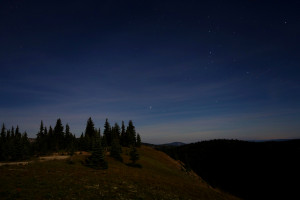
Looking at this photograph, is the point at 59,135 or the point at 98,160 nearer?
the point at 98,160

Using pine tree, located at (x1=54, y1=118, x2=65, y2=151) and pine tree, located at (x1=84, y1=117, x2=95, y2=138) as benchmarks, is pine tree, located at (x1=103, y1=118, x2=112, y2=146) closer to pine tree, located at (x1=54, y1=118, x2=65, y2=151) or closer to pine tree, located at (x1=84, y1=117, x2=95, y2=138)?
pine tree, located at (x1=84, y1=117, x2=95, y2=138)

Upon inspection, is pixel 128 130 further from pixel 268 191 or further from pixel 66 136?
pixel 268 191

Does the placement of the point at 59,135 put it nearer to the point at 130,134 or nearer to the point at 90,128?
the point at 90,128

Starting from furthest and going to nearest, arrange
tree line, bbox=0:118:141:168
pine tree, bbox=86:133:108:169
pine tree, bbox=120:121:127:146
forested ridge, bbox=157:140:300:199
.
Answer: forested ridge, bbox=157:140:300:199, pine tree, bbox=120:121:127:146, tree line, bbox=0:118:141:168, pine tree, bbox=86:133:108:169

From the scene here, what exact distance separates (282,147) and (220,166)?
8004 cm

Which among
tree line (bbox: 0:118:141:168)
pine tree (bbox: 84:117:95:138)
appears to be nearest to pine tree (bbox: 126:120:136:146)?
tree line (bbox: 0:118:141:168)

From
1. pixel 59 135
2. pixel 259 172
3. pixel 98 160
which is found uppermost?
pixel 59 135

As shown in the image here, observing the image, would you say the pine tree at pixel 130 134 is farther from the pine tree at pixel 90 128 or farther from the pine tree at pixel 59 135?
the pine tree at pixel 59 135

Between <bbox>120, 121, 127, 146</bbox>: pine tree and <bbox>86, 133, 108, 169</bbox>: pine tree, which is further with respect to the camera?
<bbox>120, 121, 127, 146</bbox>: pine tree

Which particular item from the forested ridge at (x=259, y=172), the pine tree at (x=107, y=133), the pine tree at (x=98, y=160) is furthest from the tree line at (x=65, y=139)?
the forested ridge at (x=259, y=172)

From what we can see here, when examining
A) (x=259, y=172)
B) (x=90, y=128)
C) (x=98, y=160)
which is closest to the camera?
(x=98, y=160)

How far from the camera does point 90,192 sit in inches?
640

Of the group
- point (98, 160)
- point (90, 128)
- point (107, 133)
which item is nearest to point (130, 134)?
point (107, 133)

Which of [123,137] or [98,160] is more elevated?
[123,137]
